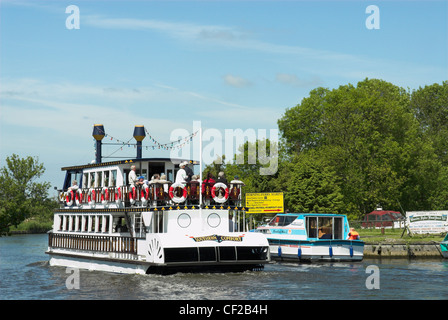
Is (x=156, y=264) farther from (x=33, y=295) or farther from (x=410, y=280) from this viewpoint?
(x=410, y=280)

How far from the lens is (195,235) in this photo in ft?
93.6

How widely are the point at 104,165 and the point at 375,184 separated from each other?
4068 centimetres

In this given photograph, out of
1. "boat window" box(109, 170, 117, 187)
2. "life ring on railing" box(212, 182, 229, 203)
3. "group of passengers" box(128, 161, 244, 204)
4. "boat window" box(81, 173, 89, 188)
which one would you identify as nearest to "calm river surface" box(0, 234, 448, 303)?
"life ring on railing" box(212, 182, 229, 203)

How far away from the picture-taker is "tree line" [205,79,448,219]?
66562 mm

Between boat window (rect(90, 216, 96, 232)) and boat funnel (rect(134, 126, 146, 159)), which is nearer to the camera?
boat window (rect(90, 216, 96, 232))

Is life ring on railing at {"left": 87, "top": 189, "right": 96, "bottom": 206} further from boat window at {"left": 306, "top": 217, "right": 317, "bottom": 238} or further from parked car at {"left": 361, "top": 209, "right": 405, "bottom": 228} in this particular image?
parked car at {"left": 361, "top": 209, "right": 405, "bottom": 228}

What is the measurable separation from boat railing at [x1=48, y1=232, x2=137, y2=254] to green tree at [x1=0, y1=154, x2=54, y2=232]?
3468 cm

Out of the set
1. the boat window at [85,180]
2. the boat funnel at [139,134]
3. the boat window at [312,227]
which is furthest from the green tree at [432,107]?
the boat window at [85,180]

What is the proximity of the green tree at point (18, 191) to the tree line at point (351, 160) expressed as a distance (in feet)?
79.0

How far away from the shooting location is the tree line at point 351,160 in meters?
66.6

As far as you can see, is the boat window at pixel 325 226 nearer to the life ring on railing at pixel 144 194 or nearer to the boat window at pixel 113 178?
the boat window at pixel 113 178

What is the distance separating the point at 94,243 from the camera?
114 ft

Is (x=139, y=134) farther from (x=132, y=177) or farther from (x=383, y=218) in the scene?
(x=383, y=218)
